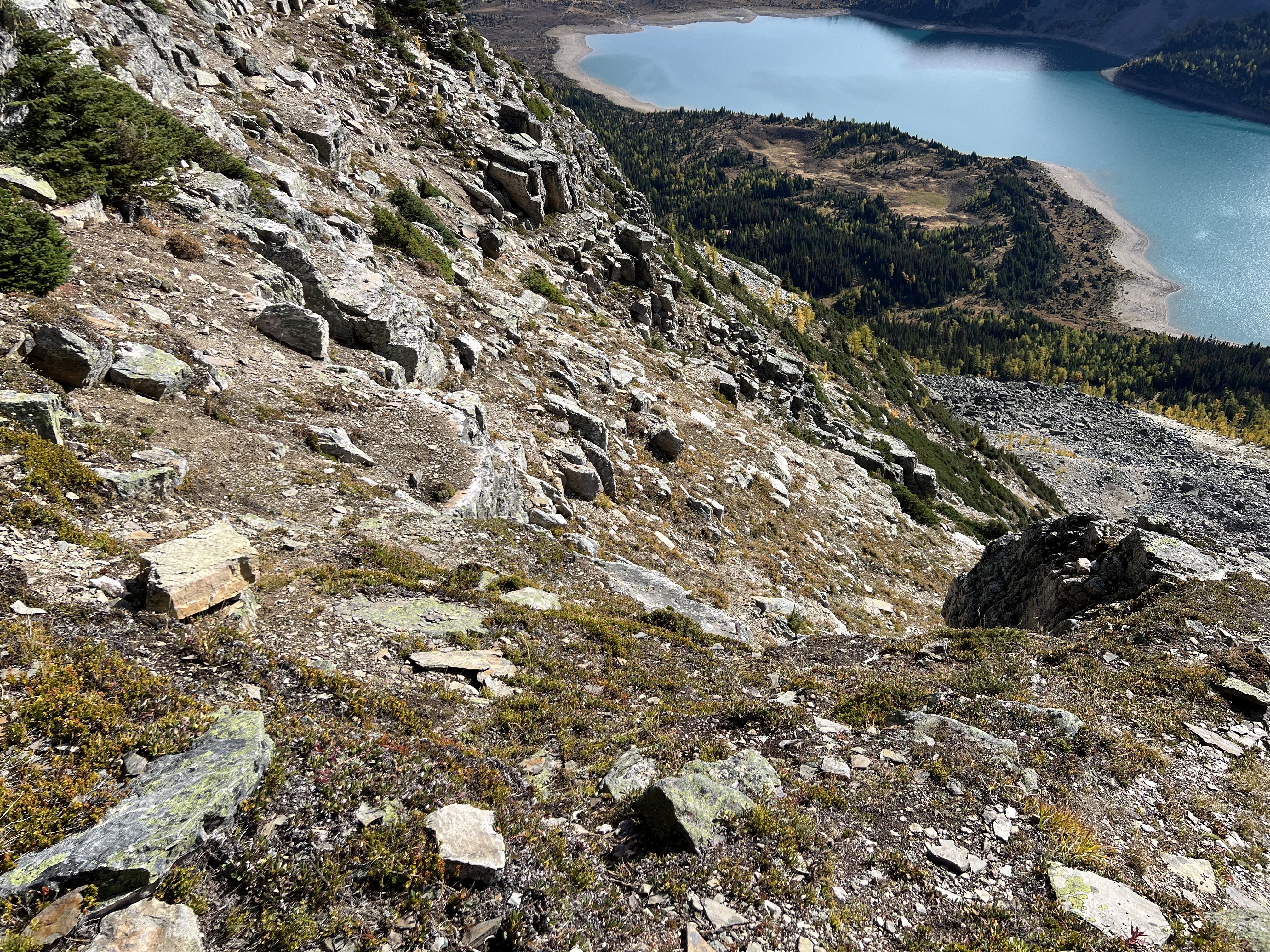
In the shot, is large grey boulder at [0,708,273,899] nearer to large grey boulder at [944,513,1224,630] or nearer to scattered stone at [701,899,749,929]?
scattered stone at [701,899,749,929]

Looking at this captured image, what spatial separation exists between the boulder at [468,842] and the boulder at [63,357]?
10.9 meters

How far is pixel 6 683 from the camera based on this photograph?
562 centimetres

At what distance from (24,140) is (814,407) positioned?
43.0 meters

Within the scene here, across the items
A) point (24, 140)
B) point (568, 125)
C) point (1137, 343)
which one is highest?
point (568, 125)

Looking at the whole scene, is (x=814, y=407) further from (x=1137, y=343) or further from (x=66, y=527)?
(x=1137, y=343)

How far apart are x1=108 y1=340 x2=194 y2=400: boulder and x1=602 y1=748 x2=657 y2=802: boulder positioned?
38.0 feet

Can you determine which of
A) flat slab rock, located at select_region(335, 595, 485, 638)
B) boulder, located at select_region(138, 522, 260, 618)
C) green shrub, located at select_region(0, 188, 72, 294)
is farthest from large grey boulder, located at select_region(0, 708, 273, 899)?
green shrub, located at select_region(0, 188, 72, 294)

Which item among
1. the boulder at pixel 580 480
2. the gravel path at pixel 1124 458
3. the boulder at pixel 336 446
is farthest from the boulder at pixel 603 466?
the gravel path at pixel 1124 458

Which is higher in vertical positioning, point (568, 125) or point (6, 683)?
point (568, 125)

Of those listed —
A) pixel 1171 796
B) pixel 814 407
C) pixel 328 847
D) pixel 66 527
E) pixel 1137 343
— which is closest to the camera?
pixel 328 847

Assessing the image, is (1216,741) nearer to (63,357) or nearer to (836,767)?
(836,767)

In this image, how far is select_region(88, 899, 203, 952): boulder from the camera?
4180 millimetres

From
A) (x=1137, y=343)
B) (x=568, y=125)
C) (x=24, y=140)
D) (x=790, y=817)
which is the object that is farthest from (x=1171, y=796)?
(x=1137, y=343)

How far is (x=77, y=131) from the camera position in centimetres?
1485
